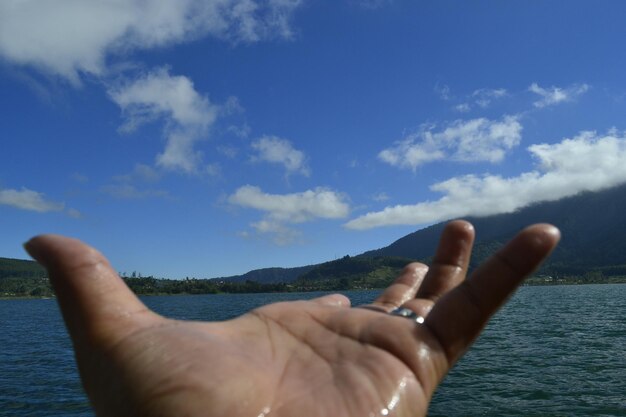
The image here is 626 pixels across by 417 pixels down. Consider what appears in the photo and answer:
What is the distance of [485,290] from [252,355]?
6.23ft

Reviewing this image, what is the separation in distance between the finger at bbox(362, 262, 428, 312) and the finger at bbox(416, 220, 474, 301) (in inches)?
20.1

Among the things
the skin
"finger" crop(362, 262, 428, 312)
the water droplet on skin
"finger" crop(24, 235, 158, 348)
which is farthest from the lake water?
"finger" crop(24, 235, 158, 348)

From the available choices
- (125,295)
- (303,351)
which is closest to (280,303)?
(303,351)

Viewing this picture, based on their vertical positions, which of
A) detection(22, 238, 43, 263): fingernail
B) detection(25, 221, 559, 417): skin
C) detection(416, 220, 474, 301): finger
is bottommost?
detection(25, 221, 559, 417): skin

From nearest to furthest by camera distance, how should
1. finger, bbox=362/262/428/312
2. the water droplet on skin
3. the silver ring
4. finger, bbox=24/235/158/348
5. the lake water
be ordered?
the water droplet on skin, finger, bbox=24/235/158/348, the silver ring, finger, bbox=362/262/428/312, the lake water

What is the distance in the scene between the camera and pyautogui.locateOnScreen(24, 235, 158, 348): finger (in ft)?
12.0

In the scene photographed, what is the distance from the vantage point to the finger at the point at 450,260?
177 inches

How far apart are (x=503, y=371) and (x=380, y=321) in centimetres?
3029

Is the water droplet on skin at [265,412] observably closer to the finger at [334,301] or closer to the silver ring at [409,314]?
the silver ring at [409,314]

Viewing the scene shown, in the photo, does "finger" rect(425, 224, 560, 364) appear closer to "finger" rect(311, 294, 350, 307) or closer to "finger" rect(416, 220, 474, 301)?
"finger" rect(416, 220, 474, 301)

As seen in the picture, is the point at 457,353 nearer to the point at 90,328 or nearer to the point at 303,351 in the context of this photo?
the point at 303,351

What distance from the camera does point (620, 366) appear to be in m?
30.9

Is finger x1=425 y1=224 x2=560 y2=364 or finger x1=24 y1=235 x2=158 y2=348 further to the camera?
→ finger x1=24 y1=235 x2=158 y2=348

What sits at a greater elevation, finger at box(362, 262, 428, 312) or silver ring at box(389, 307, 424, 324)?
finger at box(362, 262, 428, 312)
